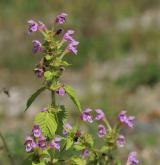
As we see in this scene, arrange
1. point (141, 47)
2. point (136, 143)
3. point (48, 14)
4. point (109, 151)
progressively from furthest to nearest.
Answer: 1. point (48, 14)
2. point (141, 47)
3. point (136, 143)
4. point (109, 151)

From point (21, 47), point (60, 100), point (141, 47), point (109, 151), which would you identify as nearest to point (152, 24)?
point (141, 47)

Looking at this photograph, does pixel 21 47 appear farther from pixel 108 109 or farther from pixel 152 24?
pixel 108 109

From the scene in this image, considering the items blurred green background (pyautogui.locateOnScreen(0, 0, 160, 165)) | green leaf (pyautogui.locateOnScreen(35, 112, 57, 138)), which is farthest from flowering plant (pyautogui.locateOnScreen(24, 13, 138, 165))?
blurred green background (pyautogui.locateOnScreen(0, 0, 160, 165))

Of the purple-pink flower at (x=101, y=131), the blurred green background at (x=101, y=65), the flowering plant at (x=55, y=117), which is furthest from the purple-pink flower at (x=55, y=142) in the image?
the blurred green background at (x=101, y=65)

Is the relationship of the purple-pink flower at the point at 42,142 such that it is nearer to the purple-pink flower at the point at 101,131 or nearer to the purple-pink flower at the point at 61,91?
the purple-pink flower at the point at 61,91

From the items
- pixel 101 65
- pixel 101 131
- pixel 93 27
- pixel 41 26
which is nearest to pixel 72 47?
pixel 41 26

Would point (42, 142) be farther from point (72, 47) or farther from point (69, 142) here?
point (72, 47)
